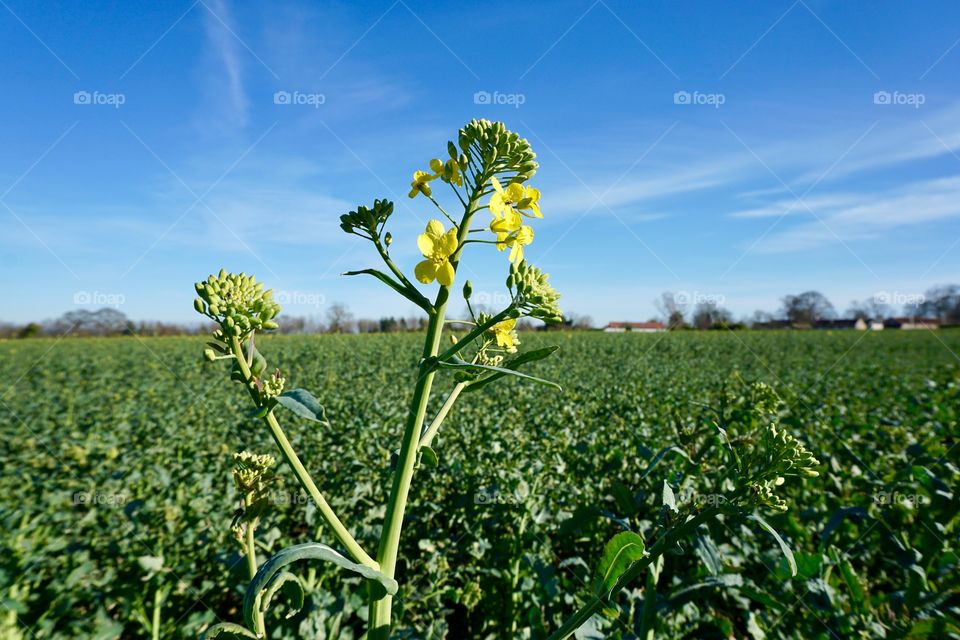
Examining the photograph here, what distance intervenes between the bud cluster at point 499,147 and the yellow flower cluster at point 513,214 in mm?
43

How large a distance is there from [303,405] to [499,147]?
0.69 meters

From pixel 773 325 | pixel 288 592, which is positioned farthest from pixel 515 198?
pixel 773 325

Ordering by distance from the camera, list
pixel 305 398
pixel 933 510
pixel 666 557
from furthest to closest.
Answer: pixel 666 557
pixel 933 510
pixel 305 398

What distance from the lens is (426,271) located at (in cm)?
97

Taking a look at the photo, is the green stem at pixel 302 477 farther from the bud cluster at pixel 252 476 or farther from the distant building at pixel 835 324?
the distant building at pixel 835 324

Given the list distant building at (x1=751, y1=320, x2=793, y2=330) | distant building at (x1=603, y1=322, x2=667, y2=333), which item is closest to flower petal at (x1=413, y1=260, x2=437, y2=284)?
distant building at (x1=603, y1=322, x2=667, y2=333)

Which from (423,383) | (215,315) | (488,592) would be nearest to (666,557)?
(488,592)

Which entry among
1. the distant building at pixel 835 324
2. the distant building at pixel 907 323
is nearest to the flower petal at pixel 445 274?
the distant building at pixel 835 324

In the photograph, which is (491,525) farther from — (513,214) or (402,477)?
(513,214)

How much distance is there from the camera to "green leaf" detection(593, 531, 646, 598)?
1.01m

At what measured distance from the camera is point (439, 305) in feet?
3.26

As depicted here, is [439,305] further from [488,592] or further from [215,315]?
[488,592]

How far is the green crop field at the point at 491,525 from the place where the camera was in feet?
7.65

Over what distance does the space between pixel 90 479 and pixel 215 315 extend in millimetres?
4916
